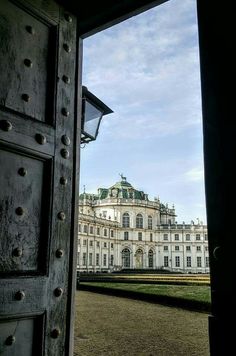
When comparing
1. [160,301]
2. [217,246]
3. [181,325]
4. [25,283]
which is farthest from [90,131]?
[160,301]

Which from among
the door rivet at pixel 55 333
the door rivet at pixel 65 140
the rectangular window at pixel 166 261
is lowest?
the rectangular window at pixel 166 261

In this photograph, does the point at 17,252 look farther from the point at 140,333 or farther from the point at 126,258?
the point at 126,258

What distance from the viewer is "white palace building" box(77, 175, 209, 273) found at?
6009 cm

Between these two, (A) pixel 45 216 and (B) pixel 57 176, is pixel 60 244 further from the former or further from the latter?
(B) pixel 57 176

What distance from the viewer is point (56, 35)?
208cm

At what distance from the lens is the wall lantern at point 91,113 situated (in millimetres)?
3150

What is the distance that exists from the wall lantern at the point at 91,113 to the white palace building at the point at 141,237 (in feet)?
178

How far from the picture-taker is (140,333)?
673 cm

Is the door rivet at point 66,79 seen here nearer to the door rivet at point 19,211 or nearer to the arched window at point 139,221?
the door rivet at point 19,211

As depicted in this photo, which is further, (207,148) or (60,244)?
(60,244)

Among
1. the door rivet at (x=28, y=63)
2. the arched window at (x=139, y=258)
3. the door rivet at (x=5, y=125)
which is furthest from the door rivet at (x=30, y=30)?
the arched window at (x=139, y=258)

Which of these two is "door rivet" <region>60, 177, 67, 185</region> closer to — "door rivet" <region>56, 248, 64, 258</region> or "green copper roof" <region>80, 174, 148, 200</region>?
"door rivet" <region>56, 248, 64, 258</region>

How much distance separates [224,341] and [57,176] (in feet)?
Result: 3.90

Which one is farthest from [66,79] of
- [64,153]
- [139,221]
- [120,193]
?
[120,193]
